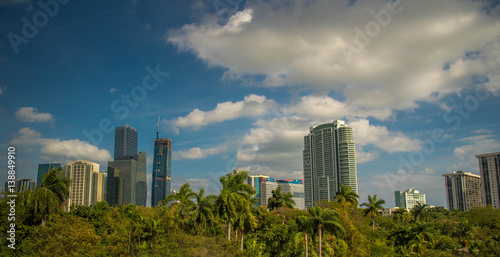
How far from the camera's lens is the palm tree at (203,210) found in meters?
39.0

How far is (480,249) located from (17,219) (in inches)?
2037

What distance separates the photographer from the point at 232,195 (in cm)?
3722

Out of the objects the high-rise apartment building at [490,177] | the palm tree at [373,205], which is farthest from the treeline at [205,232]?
the high-rise apartment building at [490,177]

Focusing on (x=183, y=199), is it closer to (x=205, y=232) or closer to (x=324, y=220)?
(x=205, y=232)

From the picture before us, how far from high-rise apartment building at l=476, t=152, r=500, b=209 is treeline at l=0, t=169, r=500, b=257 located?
140121 mm

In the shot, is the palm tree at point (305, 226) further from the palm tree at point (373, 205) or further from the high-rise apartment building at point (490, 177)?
the high-rise apartment building at point (490, 177)

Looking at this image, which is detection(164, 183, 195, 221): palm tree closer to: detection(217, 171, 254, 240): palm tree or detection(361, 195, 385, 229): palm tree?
detection(217, 171, 254, 240): palm tree

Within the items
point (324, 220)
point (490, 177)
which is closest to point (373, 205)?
point (324, 220)

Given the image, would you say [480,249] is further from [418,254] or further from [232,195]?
[232,195]

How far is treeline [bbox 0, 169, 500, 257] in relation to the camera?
2794 cm

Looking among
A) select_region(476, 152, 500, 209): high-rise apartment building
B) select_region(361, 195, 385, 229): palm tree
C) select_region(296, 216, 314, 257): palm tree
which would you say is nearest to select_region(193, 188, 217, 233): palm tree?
select_region(296, 216, 314, 257): palm tree

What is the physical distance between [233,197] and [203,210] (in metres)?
4.38

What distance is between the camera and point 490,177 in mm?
173875

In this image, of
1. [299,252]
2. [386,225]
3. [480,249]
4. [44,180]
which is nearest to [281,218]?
[299,252]
